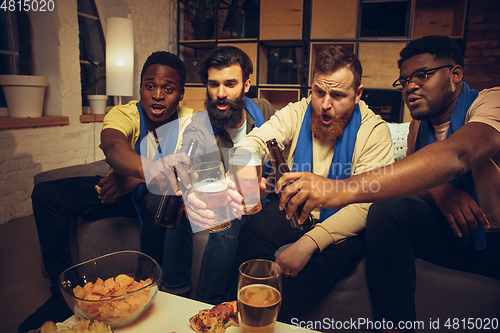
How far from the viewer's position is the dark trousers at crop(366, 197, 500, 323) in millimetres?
1071

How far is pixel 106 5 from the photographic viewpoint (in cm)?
340

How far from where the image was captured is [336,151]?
55.7 inches

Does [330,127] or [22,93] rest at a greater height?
[22,93]

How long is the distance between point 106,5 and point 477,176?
3.71 m

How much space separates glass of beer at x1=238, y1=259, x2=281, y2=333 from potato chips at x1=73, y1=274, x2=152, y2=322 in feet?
0.79

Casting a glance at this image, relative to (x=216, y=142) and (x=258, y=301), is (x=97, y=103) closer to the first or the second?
(x=216, y=142)

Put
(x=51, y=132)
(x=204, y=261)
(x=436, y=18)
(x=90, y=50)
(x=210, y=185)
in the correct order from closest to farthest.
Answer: (x=210, y=185) < (x=204, y=261) < (x=51, y=132) < (x=436, y=18) < (x=90, y=50)

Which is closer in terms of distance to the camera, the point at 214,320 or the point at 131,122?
the point at 214,320

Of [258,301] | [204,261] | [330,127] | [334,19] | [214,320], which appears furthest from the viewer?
[334,19]

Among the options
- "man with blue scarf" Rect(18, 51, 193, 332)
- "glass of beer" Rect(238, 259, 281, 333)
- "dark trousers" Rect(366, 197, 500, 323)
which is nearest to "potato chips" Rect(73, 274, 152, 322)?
"glass of beer" Rect(238, 259, 281, 333)

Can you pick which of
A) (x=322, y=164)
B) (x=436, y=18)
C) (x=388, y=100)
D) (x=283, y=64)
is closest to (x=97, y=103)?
(x=283, y=64)

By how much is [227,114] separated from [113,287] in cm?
119

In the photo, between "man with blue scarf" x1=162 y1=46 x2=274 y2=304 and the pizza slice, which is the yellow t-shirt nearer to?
"man with blue scarf" x1=162 y1=46 x2=274 y2=304

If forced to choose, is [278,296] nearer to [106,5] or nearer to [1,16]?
[1,16]
